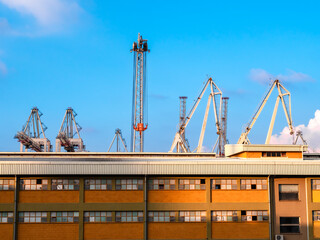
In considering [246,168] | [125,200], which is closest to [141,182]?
[125,200]

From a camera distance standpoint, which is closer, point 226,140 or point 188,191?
point 188,191

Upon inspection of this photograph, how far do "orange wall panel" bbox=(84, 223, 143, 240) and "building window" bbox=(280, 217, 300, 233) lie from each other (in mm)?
12854

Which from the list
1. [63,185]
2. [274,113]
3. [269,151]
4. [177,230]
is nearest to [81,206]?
[63,185]

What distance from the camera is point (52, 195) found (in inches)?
1556

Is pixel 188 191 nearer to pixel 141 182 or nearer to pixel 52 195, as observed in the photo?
pixel 141 182

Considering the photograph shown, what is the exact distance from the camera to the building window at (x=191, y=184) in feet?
133

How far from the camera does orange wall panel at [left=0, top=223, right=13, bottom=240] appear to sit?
3891 cm

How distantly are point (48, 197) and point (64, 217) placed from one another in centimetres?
222

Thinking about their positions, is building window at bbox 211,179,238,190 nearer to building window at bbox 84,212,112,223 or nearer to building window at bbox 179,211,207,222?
building window at bbox 179,211,207,222

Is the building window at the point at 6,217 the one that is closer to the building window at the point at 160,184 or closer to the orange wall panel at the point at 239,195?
the building window at the point at 160,184

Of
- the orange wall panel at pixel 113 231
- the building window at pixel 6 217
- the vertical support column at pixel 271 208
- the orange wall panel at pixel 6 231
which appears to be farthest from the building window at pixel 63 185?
the vertical support column at pixel 271 208

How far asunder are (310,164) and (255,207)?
20.6 feet

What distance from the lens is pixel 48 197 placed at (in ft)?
129

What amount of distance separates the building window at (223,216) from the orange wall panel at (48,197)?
12203 millimetres
